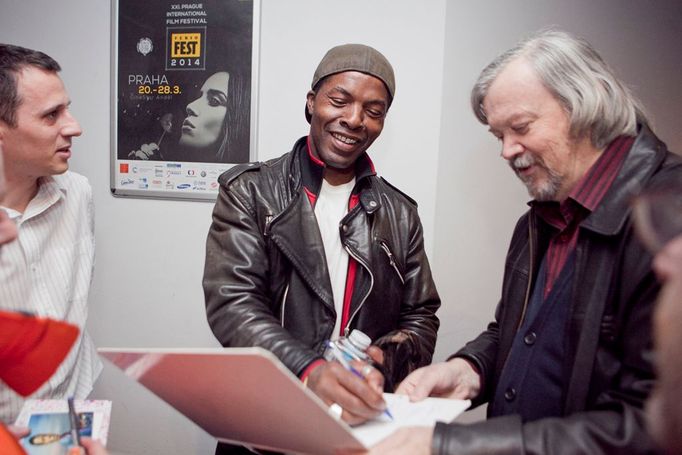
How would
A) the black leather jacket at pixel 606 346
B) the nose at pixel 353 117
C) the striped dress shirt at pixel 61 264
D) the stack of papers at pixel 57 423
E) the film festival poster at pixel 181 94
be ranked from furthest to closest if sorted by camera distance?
the film festival poster at pixel 181 94
the striped dress shirt at pixel 61 264
the nose at pixel 353 117
the stack of papers at pixel 57 423
the black leather jacket at pixel 606 346

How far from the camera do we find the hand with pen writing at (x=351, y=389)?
1030 millimetres

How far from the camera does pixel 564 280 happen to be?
1166 mm

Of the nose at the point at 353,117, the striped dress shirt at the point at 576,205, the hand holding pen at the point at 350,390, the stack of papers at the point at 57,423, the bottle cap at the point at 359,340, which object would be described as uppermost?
the nose at the point at 353,117

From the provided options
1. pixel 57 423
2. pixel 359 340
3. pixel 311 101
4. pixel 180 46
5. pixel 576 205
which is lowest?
pixel 57 423

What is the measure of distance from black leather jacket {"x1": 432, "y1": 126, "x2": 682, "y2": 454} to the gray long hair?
0.07 metres

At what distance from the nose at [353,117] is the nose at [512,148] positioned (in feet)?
1.38

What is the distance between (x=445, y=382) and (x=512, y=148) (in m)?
0.56

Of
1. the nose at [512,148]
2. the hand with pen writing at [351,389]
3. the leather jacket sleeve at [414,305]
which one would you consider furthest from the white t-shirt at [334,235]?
the nose at [512,148]

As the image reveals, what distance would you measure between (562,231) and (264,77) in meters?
1.39

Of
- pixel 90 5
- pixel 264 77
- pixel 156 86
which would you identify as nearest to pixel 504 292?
pixel 264 77

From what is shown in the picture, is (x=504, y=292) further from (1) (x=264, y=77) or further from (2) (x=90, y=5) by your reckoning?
(2) (x=90, y=5)

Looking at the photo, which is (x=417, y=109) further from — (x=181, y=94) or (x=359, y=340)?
(x=359, y=340)

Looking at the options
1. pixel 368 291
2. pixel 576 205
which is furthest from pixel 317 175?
pixel 576 205

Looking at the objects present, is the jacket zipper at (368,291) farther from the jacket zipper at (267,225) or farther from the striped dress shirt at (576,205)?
the striped dress shirt at (576,205)
